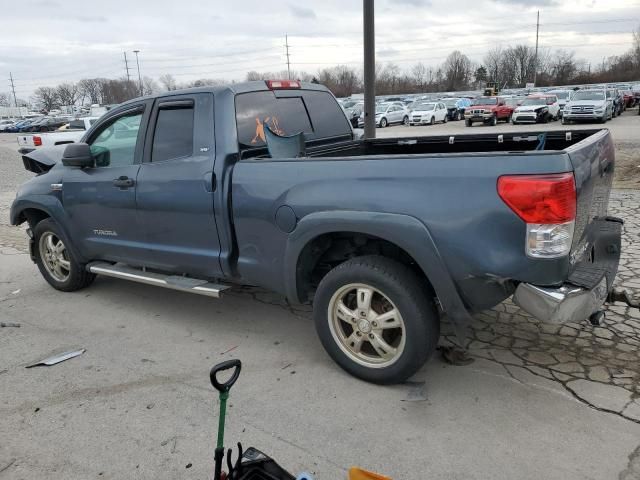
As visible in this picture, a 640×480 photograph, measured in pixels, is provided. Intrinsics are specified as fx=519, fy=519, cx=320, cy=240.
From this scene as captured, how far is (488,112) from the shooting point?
96.7ft

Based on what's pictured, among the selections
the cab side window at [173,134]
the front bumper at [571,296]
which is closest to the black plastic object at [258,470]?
the front bumper at [571,296]

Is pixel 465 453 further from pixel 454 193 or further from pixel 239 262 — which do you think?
pixel 239 262

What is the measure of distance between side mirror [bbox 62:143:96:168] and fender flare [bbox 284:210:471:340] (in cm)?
245

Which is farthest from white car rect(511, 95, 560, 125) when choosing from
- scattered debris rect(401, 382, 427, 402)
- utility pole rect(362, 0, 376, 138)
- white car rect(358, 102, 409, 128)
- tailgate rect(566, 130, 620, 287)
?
scattered debris rect(401, 382, 427, 402)

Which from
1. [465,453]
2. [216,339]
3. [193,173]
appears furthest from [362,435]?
[193,173]

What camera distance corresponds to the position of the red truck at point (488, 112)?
1163 inches

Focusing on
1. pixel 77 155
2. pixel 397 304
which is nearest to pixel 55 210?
pixel 77 155

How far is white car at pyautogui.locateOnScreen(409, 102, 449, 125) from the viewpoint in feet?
108

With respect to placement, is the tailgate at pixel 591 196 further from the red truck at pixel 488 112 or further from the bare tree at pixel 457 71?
the bare tree at pixel 457 71

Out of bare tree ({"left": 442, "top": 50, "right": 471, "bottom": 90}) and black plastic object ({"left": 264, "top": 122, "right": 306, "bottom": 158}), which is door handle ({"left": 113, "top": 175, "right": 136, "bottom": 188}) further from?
bare tree ({"left": 442, "top": 50, "right": 471, "bottom": 90})

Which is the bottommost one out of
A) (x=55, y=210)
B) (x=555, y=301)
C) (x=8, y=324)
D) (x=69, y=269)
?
(x=8, y=324)

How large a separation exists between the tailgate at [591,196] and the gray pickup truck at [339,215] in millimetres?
21

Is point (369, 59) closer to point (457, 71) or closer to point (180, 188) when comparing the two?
point (180, 188)

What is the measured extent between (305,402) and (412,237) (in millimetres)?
1237
